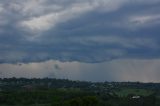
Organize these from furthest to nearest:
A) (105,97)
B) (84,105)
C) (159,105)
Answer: (105,97) → (159,105) → (84,105)

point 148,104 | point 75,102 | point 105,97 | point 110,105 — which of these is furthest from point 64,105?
point 105,97

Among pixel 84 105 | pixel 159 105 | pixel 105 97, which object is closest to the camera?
pixel 84 105

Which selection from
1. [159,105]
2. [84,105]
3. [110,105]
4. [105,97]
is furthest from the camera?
[105,97]

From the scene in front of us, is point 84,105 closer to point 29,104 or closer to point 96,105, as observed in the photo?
point 96,105

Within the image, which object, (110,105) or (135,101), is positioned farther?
(135,101)

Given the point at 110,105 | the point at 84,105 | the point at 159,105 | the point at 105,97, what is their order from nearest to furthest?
1. the point at 84,105
2. the point at 110,105
3. the point at 159,105
4. the point at 105,97

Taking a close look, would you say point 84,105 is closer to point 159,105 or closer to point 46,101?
point 159,105

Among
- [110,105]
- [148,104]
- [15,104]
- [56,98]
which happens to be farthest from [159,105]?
[15,104]

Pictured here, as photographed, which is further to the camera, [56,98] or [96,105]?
[56,98]
